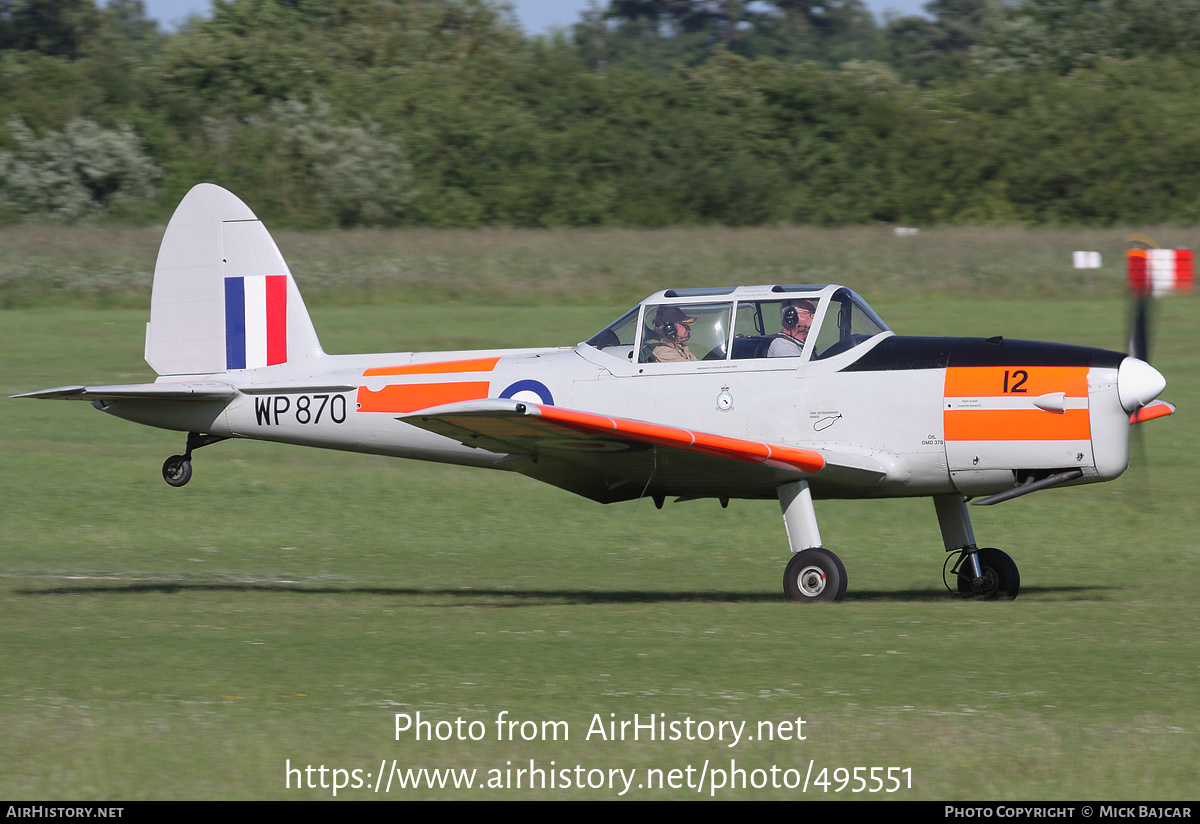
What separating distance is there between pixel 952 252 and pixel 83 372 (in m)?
16.9

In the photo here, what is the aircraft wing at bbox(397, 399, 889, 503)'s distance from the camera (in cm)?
955

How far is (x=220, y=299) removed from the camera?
12539 millimetres

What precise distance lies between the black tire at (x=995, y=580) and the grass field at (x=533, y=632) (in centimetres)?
33

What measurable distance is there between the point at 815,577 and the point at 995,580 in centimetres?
150

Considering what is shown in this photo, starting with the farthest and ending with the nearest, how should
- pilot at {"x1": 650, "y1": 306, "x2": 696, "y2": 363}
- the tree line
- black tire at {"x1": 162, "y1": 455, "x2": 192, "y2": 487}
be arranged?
the tree line < black tire at {"x1": 162, "y1": 455, "x2": 192, "y2": 487} < pilot at {"x1": 650, "y1": 306, "x2": 696, "y2": 363}

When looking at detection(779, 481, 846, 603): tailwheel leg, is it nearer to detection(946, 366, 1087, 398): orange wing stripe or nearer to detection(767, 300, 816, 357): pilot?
detection(767, 300, 816, 357): pilot

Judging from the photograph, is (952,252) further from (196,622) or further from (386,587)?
(196,622)

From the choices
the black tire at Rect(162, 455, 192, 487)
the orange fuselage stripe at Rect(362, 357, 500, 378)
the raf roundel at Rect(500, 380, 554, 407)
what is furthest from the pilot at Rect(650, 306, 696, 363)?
the black tire at Rect(162, 455, 192, 487)

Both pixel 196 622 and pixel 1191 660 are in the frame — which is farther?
pixel 196 622

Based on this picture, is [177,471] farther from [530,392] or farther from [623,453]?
[623,453]

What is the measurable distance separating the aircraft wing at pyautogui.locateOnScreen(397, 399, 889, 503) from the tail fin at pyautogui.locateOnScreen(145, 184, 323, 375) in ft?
8.36

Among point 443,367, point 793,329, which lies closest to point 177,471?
point 443,367

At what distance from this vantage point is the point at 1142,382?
32.1ft

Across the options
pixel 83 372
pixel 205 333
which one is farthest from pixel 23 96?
pixel 205 333
